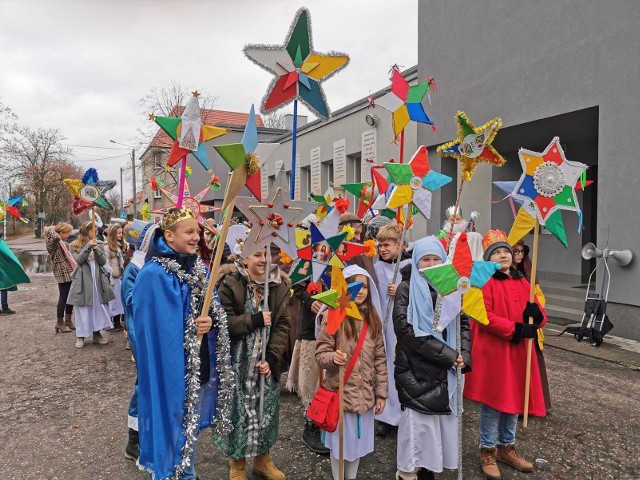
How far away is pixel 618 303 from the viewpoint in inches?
282

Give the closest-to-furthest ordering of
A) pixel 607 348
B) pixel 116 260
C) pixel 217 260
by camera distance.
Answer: pixel 217 260
pixel 607 348
pixel 116 260

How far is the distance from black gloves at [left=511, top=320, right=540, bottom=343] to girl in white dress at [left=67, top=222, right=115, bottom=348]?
229 inches

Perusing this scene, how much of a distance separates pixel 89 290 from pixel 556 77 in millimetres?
8598

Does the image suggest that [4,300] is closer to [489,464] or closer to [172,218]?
[172,218]

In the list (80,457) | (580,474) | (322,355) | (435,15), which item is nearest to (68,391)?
(80,457)

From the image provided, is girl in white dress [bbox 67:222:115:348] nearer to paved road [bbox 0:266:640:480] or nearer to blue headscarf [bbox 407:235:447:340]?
paved road [bbox 0:266:640:480]

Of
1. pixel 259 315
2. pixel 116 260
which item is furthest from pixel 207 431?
pixel 116 260

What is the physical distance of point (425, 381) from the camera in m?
2.93

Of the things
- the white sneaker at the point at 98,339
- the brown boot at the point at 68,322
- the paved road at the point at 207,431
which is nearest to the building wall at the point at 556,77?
the paved road at the point at 207,431

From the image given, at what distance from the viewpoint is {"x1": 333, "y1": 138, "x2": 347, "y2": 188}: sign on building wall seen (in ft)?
51.2

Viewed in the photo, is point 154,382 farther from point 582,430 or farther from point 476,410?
point 582,430

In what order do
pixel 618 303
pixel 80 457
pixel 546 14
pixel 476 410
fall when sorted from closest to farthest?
pixel 80 457, pixel 476 410, pixel 618 303, pixel 546 14

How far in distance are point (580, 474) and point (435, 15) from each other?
1028cm

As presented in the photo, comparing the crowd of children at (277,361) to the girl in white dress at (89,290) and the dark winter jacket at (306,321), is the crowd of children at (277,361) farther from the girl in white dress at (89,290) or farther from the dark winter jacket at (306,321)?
the girl in white dress at (89,290)
